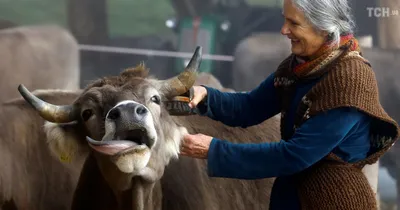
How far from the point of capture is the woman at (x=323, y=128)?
2.57 meters

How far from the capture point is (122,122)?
2.62 metres

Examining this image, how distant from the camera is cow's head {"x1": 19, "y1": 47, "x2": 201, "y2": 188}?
2650mm

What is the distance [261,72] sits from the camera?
16.5 ft

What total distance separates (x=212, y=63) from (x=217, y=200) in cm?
151

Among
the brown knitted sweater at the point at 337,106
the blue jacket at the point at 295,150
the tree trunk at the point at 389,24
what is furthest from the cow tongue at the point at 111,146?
the tree trunk at the point at 389,24

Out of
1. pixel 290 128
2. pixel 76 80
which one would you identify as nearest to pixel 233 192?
pixel 290 128

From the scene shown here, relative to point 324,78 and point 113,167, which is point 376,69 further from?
point 113,167

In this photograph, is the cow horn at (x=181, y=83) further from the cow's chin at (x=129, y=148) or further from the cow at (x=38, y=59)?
the cow at (x=38, y=59)

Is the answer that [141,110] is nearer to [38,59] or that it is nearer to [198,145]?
[198,145]

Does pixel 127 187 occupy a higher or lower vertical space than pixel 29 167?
higher

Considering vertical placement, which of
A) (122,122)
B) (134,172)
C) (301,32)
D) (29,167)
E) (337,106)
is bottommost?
(29,167)

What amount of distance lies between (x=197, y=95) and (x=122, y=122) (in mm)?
666

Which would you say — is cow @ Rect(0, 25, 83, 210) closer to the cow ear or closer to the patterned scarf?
the cow ear

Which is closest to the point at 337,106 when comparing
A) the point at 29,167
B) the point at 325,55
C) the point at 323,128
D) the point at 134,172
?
the point at 323,128
